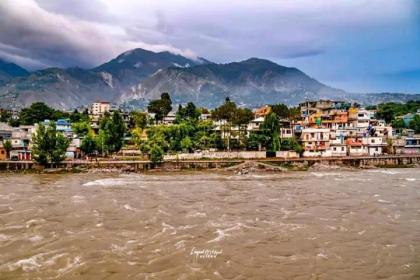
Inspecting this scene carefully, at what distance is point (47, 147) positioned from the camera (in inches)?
2175

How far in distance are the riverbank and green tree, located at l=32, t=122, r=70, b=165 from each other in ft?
3.47

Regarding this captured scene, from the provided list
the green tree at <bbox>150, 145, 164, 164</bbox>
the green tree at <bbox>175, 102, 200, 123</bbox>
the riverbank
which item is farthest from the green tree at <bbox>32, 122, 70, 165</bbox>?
the green tree at <bbox>175, 102, 200, 123</bbox>

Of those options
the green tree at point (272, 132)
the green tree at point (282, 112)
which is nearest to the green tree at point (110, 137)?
the green tree at point (272, 132)

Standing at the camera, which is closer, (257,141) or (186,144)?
(186,144)

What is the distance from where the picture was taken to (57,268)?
16.9 m

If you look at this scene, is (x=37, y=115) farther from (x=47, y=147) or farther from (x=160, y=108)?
(x=47, y=147)

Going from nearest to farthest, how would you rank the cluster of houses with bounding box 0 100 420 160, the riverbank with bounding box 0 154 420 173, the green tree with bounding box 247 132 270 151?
the riverbank with bounding box 0 154 420 173 < the green tree with bounding box 247 132 270 151 < the cluster of houses with bounding box 0 100 420 160

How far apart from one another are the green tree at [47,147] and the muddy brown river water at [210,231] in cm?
1468

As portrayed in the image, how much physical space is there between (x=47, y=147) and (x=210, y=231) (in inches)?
1516

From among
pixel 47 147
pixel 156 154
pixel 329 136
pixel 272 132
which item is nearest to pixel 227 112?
pixel 272 132

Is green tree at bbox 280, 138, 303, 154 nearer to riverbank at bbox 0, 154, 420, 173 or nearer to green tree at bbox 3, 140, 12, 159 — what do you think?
riverbank at bbox 0, 154, 420, 173

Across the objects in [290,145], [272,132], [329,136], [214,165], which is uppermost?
[272,132]

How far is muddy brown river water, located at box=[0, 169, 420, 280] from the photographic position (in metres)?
16.9

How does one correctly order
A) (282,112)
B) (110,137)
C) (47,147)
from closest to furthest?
1. (47,147)
2. (110,137)
3. (282,112)
